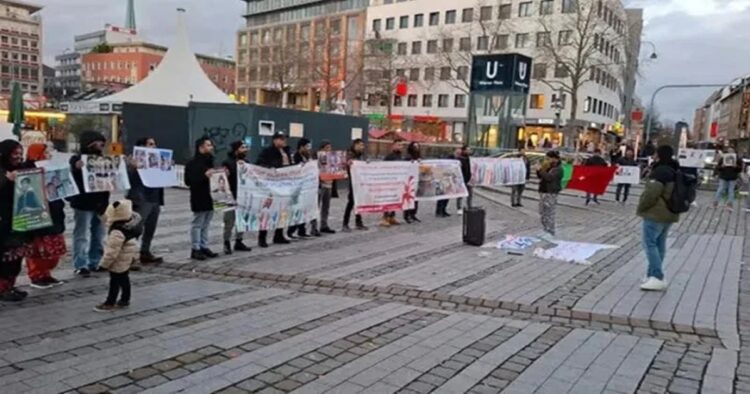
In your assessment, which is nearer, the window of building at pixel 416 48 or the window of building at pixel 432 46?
the window of building at pixel 432 46

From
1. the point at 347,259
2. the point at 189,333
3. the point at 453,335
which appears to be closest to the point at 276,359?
the point at 189,333

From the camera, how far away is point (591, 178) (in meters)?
19.0

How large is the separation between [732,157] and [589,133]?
51.3 m

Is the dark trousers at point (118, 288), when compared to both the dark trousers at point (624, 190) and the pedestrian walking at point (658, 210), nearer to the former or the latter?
the pedestrian walking at point (658, 210)

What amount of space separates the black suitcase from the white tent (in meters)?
21.6

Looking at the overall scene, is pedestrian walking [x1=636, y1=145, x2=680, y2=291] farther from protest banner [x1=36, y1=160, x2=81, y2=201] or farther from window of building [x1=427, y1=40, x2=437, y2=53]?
window of building [x1=427, y1=40, x2=437, y2=53]

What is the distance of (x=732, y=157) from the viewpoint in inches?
724

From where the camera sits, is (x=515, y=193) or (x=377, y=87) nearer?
(x=515, y=193)

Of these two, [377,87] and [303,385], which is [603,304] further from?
[377,87]

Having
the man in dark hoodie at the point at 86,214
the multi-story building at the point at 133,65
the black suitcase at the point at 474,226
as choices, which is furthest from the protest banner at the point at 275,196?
the multi-story building at the point at 133,65

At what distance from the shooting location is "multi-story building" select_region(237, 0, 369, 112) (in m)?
74.9

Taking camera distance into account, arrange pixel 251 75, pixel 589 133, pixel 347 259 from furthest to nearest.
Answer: pixel 251 75 → pixel 589 133 → pixel 347 259

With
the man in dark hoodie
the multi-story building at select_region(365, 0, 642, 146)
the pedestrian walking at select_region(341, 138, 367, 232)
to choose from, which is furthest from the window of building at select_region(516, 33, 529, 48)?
the man in dark hoodie

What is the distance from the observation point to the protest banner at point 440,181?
44.9 feet
